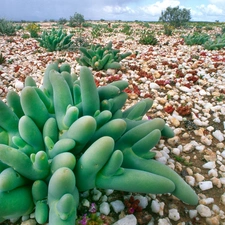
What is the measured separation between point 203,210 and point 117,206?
2.19 feet

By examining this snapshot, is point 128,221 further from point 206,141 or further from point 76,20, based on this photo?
point 76,20

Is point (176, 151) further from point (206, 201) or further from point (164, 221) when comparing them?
point (164, 221)

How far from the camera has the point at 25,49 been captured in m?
6.58

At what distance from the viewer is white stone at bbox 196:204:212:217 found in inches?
72.1

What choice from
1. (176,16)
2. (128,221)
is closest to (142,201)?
(128,221)

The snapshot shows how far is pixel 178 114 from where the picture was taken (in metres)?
3.18

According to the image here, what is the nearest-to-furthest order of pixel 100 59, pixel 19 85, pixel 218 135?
pixel 218 135
pixel 19 85
pixel 100 59

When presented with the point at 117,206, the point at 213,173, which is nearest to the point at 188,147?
the point at 213,173

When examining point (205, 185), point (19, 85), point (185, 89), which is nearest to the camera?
point (205, 185)

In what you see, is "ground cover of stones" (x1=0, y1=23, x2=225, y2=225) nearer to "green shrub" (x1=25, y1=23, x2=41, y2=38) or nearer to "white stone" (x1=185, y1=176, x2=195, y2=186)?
"white stone" (x1=185, y1=176, x2=195, y2=186)

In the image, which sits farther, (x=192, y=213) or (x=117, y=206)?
(x=192, y=213)

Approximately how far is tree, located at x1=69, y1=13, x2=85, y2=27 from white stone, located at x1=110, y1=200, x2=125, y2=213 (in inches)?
608

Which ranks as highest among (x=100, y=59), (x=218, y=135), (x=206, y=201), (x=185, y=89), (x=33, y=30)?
(x=33, y=30)

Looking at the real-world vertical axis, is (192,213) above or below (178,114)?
below
